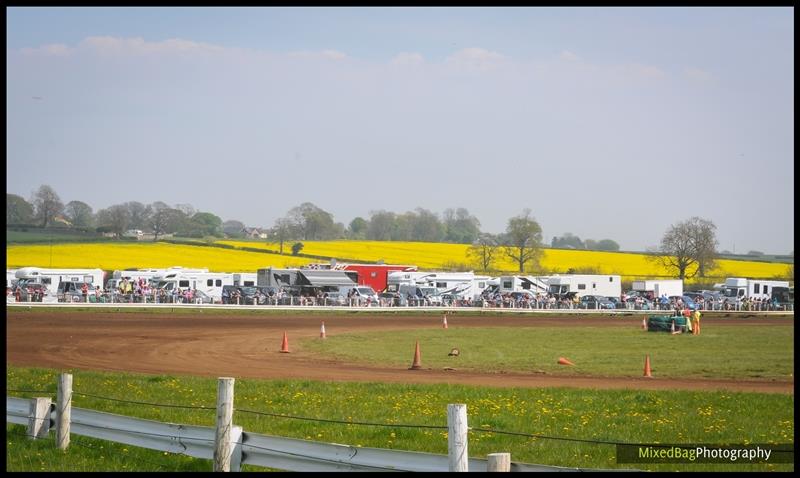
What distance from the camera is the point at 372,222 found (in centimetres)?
18588

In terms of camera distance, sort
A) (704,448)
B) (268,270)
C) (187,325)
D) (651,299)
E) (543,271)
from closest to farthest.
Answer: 1. (704,448)
2. (187,325)
3. (268,270)
4. (651,299)
5. (543,271)

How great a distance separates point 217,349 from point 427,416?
701 inches

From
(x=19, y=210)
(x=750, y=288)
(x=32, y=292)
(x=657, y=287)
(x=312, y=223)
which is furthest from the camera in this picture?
(x=312, y=223)

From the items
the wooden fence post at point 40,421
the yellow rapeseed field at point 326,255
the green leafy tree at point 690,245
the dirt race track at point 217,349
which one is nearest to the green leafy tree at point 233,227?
the yellow rapeseed field at point 326,255

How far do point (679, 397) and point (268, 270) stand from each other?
5710 centimetres

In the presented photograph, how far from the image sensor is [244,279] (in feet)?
250

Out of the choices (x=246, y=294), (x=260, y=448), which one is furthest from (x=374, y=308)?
(x=260, y=448)

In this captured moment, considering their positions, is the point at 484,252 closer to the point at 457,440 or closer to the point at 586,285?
the point at 586,285

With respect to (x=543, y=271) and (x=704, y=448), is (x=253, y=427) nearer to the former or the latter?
(x=704, y=448)

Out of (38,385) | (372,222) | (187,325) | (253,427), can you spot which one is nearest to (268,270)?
(187,325)

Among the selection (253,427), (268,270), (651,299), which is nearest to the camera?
(253,427)

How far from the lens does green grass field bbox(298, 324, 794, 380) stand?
2747cm

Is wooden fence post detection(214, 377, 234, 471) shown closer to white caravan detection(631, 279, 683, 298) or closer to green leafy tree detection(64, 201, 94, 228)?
white caravan detection(631, 279, 683, 298)

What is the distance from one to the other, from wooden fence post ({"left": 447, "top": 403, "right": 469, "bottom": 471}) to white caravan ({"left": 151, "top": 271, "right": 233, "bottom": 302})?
2485 inches
